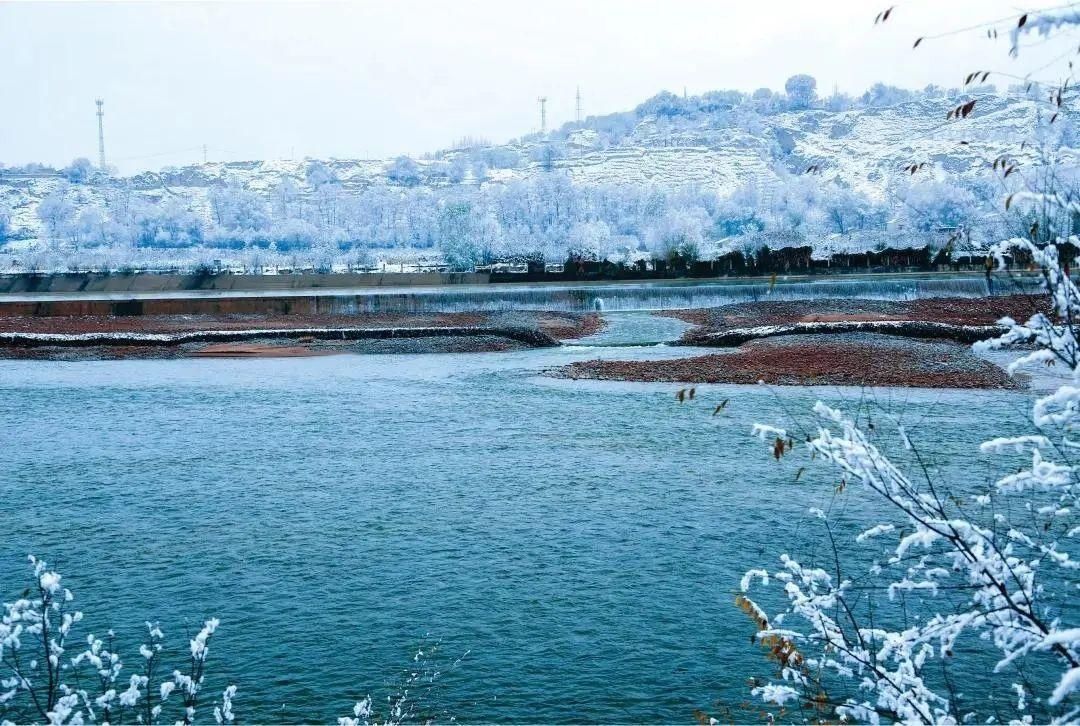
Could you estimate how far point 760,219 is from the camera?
152 m

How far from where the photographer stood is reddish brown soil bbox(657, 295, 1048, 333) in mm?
42188

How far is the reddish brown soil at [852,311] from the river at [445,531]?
19550 millimetres

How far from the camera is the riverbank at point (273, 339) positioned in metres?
36.8

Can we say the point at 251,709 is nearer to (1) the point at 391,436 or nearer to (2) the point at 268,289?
(1) the point at 391,436

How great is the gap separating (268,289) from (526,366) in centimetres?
5321

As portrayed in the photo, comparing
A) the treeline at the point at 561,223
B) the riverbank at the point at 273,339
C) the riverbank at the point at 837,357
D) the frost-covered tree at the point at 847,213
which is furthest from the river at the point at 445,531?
the frost-covered tree at the point at 847,213

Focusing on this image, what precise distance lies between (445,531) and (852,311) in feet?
124

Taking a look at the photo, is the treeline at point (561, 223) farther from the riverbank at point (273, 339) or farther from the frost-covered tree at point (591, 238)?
the riverbank at point (273, 339)

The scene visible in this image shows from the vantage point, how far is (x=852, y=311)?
155 feet

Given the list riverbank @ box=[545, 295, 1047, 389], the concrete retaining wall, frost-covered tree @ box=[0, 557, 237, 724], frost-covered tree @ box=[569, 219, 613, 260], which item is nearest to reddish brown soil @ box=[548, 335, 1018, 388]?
riverbank @ box=[545, 295, 1047, 389]

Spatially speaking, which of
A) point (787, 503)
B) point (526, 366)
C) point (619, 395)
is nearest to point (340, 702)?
point (787, 503)

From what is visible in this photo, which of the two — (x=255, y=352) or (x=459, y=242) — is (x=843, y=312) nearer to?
(x=255, y=352)

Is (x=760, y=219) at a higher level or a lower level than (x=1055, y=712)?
higher

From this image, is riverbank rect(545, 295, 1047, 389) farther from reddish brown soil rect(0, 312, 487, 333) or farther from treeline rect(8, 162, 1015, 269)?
treeline rect(8, 162, 1015, 269)
